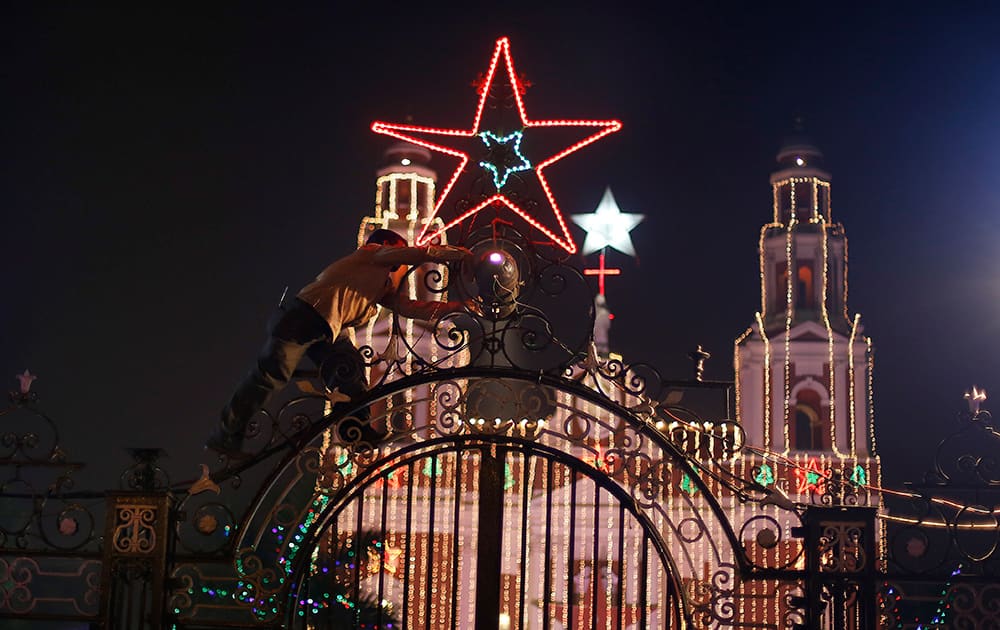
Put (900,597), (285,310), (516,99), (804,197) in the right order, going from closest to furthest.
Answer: (900,597) < (285,310) < (516,99) < (804,197)

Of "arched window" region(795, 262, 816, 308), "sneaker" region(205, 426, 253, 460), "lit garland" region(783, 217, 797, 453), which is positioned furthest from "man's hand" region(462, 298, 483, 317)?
"arched window" region(795, 262, 816, 308)

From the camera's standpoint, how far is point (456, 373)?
18.0 feet

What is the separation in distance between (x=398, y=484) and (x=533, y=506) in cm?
167

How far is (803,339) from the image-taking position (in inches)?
621

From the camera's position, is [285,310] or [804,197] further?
[804,197]

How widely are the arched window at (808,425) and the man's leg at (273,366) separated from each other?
11218mm

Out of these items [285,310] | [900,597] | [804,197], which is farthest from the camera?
[804,197]

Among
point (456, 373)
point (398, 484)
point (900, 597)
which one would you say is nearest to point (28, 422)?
point (398, 484)

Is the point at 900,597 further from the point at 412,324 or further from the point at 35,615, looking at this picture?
the point at 412,324

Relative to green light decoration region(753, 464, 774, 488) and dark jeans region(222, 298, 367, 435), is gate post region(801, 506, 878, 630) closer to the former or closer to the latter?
dark jeans region(222, 298, 367, 435)

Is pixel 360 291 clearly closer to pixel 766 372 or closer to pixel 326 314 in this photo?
pixel 326 314

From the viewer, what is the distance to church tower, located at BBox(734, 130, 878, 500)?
15.4m

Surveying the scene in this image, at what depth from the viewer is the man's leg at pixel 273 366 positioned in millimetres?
5621

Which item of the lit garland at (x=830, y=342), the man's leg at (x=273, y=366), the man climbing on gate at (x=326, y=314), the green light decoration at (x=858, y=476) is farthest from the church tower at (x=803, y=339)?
the man's leg at (x=273, y=366)
